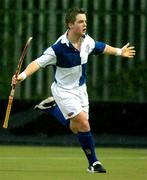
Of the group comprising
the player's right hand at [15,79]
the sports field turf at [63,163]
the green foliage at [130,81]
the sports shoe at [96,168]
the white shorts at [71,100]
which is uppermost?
the player's right hand at [15,79]

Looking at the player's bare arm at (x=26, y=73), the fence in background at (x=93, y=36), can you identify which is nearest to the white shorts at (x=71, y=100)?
the player's bare arm at (x=26, y=73)

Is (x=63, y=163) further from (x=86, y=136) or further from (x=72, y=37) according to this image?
(x=72, y=37)

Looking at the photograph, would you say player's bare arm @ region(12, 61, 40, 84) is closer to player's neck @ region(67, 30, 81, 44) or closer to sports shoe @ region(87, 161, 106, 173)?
player's neck @ region(67, 30, 81, 44)

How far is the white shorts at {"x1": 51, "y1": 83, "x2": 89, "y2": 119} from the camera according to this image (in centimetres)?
1155

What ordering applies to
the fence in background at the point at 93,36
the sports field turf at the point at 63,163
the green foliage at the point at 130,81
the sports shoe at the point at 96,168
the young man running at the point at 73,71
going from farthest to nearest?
the green foliage at the point at 130,81, the fence in background at the point at 93,36, the young man running at the point at 73,71, the sports shoe at the point at 96,168, the sports field turf at the point at 63,163

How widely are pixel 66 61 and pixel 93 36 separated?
5.40m

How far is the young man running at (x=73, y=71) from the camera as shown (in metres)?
11.5

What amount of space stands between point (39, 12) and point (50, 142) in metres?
2.08

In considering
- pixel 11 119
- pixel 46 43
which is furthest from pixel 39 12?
pixel 11 119

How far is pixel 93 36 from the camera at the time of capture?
1691cm

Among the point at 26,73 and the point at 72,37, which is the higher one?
the point at 72,37

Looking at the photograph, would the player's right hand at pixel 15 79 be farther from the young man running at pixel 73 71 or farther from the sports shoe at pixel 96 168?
the sports shoe at pixel 96 168

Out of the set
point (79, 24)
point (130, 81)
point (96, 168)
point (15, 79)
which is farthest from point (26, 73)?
point (130, 81)

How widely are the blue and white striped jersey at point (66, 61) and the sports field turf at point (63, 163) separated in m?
1.00
